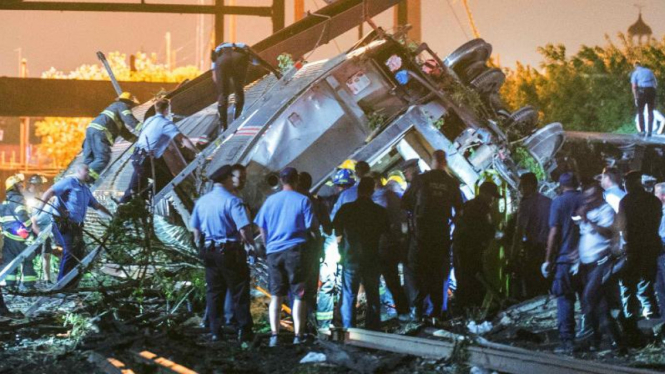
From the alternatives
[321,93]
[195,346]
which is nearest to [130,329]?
[195,346]

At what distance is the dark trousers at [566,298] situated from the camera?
28.2ft

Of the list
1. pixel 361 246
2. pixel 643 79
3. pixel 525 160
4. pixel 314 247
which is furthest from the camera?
pixel 643 79

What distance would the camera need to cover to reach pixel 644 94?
1788 cm

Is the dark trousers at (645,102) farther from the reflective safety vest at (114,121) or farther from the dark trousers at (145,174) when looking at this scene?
the dark trousers at (145,174)

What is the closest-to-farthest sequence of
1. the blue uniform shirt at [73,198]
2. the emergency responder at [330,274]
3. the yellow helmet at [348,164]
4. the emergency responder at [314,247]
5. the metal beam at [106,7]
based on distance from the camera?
1. the emergency responder at [314,247]
2. the emergency responder at [330,274]
3. the yellow helmet at [348,164]
4. the blue uniform shirt at [73,198]
5. the metal beam at [106,7]

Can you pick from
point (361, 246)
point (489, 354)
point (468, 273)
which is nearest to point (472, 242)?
point (468, 273)

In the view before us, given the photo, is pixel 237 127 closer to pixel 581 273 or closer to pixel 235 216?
pixel 235 216

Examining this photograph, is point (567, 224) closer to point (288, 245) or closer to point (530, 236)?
point (530, 236)

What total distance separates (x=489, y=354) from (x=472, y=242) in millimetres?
3195

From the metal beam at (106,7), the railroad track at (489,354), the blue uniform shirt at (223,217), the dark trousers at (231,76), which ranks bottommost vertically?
the railroad track at (489,354)

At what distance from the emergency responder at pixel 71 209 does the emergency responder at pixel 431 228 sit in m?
3.77

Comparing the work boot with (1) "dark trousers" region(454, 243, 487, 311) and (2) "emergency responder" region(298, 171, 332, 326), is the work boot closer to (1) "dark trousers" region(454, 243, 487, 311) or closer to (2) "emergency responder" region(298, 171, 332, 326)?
(2) "emergency responder" region(298, 171, 332, 326)

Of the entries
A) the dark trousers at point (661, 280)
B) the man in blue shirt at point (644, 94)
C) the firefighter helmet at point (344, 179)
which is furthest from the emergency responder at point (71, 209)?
the man in blue shirt at point (644, 94)

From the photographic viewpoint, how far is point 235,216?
905cm
